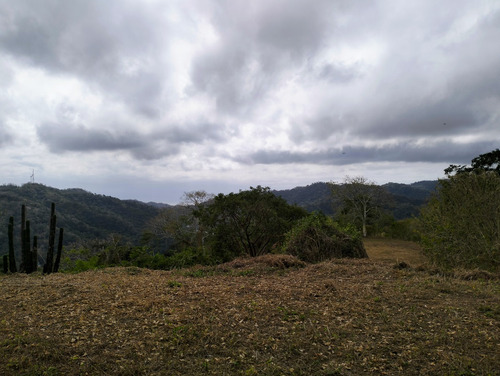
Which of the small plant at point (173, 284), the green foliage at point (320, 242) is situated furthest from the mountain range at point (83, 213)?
the small plant at point (173, 284)

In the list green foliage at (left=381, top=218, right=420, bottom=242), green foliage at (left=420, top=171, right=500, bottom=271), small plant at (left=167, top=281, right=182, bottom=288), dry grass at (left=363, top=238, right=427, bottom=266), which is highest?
green foliage at (left=420, top=171, right=500, bottom=271)

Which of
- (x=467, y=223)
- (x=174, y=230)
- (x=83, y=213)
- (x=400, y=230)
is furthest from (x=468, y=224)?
(x=83, y=213)

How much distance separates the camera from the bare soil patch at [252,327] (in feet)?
12.1

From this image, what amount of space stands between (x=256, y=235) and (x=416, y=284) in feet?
26.4

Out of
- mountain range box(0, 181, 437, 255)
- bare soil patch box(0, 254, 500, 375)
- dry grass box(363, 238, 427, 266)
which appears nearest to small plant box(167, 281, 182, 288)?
bare soil patch box(0, 254, 500, 375)

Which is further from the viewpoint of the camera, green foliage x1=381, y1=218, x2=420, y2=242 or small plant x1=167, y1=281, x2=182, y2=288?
green foliage x1=381, y1=218, x2=420, y2=242

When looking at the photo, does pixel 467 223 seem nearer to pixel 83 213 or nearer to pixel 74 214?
pixel 74 214

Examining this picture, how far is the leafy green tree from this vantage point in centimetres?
1378

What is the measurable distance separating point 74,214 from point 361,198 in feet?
146

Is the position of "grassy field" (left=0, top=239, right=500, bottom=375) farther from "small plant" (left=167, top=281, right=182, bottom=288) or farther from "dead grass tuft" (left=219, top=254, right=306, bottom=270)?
"dead grass tuft" (left=219, top=254, right=306, bottom=270)

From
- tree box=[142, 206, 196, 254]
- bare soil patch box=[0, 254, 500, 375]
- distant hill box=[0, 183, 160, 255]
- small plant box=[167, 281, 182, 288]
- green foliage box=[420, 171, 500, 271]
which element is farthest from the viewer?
distant hill box=[0, 183, 160, 255]

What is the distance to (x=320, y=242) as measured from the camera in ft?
37.0

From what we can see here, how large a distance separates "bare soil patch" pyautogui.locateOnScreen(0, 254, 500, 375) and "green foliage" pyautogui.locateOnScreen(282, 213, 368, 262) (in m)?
3.69

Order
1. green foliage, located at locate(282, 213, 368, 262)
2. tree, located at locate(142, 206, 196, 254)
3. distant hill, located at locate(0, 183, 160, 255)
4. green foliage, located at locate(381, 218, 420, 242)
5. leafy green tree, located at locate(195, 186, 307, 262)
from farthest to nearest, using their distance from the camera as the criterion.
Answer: distant hill, located at locate(0, 183, 160, 255), green foliage, located at locate(381, 218, 420, 242), tree, located at locate(142, 206, 196, 254), leafy green tree, located at locate(195, 186, 307, 262), green foliage, located at locate(282, 213, 368, 262)
